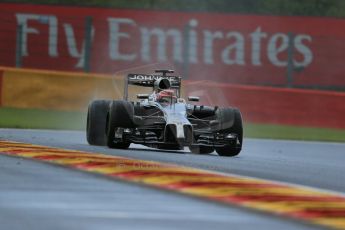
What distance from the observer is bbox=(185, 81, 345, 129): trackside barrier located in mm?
24500

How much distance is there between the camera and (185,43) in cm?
2575

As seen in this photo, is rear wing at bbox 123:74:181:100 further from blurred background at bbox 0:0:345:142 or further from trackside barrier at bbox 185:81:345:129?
trackside barrier at bbox 185:81:345:129

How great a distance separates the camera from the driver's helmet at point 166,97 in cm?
1459

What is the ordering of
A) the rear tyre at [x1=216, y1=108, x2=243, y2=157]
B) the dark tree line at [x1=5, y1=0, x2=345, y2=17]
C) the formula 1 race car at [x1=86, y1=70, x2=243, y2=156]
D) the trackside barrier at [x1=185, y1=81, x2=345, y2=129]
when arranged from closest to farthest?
the formula 1 race car at [x1=86, y1=70, x2=243, y2=156], the rear tyre at [x1=216, y1=108, x2=243, y2=157], the trackside barrier at [x1=185, y1=81, x2=345, y2=129], the dark tree line at [x1=5, y1=0, x2=345, y2=17]

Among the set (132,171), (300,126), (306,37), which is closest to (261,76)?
(306,37)

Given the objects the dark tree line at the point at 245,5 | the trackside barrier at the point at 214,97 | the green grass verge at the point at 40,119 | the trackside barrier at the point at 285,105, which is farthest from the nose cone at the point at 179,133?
the dark tree line at the point at 245,5

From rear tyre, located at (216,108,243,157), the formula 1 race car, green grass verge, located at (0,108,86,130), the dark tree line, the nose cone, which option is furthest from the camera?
the dark tree line

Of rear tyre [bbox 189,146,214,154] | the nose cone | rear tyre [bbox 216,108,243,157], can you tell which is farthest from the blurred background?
the nose cone

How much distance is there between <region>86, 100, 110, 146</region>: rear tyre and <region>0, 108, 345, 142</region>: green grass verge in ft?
15.0

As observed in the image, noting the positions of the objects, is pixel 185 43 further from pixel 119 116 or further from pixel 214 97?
pixel 119 116

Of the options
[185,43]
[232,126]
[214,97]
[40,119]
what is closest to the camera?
[232,126]

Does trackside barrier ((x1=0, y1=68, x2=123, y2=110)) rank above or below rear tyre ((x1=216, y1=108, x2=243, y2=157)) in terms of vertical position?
above

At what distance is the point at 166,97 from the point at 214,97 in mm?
9851

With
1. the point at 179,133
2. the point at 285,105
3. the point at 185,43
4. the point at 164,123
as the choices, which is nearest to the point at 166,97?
the point at 164,123
